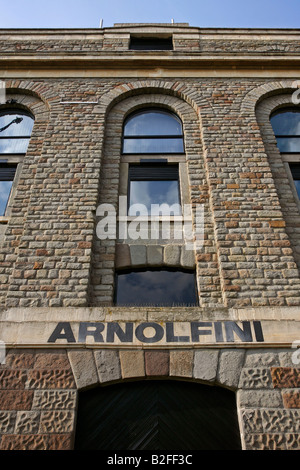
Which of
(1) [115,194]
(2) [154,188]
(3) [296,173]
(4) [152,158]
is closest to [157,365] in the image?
(1) [115,194]

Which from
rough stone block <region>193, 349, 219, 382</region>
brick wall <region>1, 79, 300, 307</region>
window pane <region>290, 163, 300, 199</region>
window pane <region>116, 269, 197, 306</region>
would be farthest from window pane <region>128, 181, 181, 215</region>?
rough stone block <region>193, 349, 219, 382</region>

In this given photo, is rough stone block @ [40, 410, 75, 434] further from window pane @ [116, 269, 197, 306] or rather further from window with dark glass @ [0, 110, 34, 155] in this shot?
window with dark glass @ [0, 110, 34, 155]

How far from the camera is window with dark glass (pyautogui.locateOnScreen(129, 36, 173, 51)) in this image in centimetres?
1012

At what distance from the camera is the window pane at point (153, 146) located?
25.1ft

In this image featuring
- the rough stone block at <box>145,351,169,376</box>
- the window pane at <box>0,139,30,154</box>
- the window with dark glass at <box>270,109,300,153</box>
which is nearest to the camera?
the rough stone block at <box>145,351,169,376</box>

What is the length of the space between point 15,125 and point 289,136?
6661mm

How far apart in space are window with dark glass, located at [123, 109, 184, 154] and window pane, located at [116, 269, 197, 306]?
122 inches

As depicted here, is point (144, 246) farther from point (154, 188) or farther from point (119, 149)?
point (119, 149)

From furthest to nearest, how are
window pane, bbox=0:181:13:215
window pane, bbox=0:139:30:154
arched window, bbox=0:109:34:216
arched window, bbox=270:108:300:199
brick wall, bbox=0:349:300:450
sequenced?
window pane, bbox=0:139:30:154 < arched window, bbox=270:108:300:199 < arched window, bbox=0:109:34:216 < window pane, bbox=0:181:13:215 < brick wall, bbox=0:349:300:450

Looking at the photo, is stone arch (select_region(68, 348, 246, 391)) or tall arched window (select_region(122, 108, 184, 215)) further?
tall arched window (select_region(122, 108, 184, 215))

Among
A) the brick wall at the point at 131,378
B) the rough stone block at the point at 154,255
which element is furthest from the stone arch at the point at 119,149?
the brick wall at the point at 131,378

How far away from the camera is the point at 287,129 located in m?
8.10

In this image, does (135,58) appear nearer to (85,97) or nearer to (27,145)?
(85,97)

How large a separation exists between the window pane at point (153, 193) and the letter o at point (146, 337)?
2.43 meters
